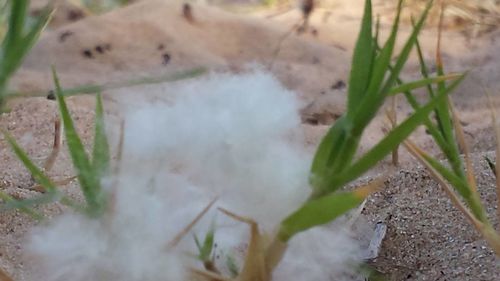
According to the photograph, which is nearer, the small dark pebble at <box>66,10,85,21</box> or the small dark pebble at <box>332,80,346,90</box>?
the small dark pebble at <box>332,80,346,90</box>

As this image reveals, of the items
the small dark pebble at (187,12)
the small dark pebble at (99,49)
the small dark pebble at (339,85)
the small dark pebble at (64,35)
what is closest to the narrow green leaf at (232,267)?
the small dark pebble at (339,85)

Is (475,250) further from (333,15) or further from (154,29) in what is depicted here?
(333,15)

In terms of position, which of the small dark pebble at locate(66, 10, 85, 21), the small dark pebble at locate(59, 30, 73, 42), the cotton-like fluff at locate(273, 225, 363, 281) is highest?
the cotton-like fluff at locate(273, 225, 363, 281)

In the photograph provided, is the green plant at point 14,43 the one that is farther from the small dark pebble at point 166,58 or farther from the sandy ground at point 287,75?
the small dark pebble at point 166,58

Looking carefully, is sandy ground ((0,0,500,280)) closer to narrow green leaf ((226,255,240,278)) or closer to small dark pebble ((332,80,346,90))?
small dark pebble ((332,80,346,90))

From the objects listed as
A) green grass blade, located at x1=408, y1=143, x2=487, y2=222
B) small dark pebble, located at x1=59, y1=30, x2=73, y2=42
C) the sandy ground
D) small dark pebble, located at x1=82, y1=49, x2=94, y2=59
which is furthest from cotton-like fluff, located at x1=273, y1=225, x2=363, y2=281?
small dark pebble, located at x1=59, y1=30, x2=73, y2=42

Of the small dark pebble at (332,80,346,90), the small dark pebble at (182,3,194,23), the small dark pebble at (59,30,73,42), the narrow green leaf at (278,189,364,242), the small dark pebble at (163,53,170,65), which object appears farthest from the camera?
the small dark pebble at (182,3,194,23)

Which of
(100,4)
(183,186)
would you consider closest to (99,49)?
(100,4)
